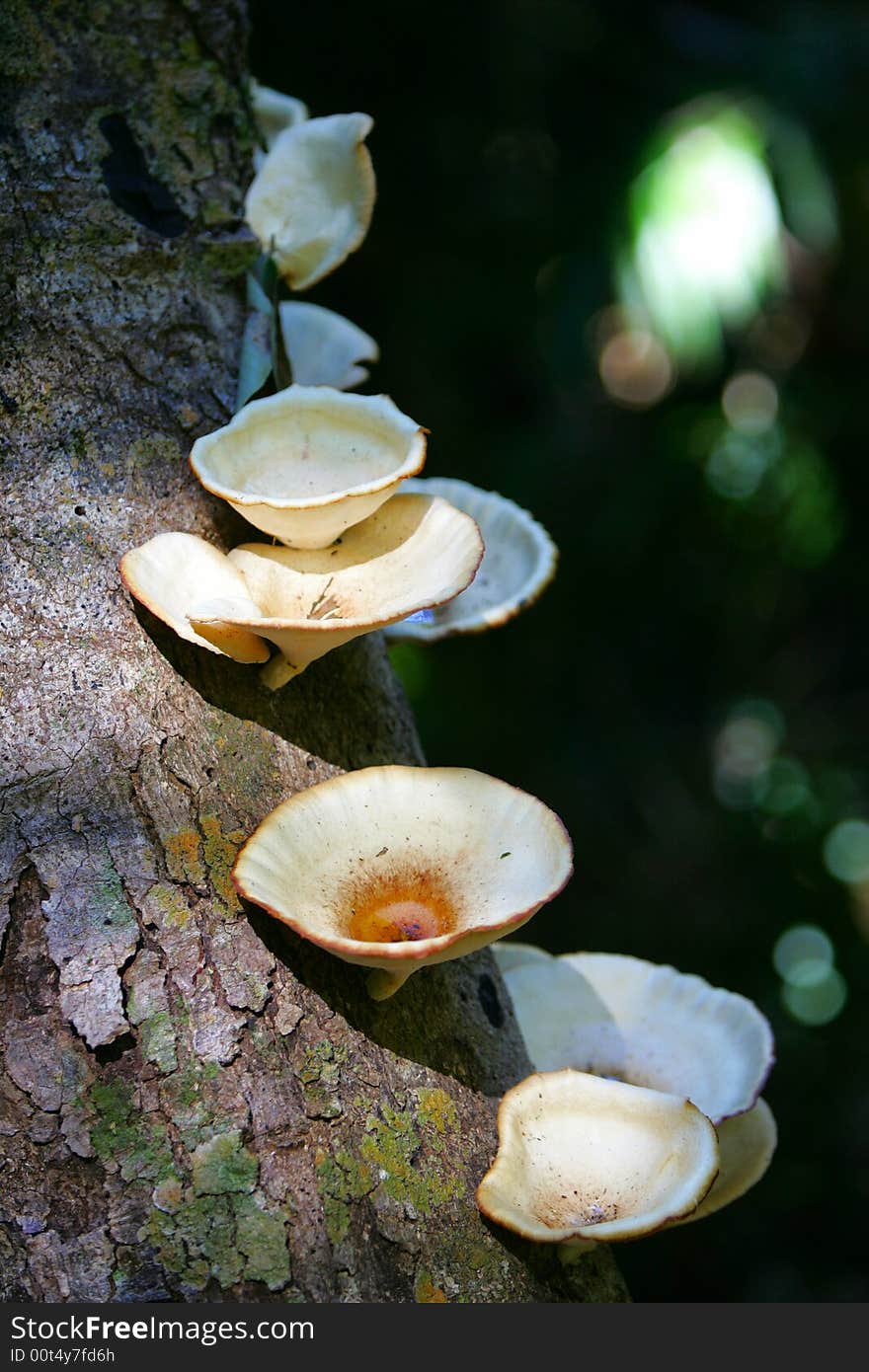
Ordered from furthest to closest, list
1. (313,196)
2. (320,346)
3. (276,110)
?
(276,110) < (320,346) < (313,196)

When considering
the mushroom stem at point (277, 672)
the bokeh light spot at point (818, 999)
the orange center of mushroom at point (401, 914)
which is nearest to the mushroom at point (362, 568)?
the mushroom stem at point (277, 672)

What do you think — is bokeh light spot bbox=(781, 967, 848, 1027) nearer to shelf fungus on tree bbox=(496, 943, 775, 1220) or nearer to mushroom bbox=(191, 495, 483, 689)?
shelf fungus on tree bbox=(496, 943, 775, 1220)

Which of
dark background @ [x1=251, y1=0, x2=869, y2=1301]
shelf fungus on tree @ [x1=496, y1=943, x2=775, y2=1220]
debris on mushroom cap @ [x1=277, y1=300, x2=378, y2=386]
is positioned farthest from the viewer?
dark background @ [x1=251, y1=0, x2=869, y2=1301]

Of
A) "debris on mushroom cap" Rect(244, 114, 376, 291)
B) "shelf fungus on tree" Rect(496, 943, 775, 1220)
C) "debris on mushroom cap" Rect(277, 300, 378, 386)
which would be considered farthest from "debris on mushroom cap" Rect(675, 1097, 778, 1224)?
"debris on mushroom cap" Rect(244, 114, 376, 291)

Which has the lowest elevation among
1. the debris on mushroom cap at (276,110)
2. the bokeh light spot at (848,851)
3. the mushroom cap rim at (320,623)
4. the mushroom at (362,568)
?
the bokeh light spot at (848,851)

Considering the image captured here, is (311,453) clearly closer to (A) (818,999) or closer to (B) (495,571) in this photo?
(B) (495,571)

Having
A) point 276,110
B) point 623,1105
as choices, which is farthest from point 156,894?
point 276,110

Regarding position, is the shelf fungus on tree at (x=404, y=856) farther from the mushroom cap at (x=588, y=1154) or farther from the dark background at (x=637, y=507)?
the dark background at (x=637, y=507)
